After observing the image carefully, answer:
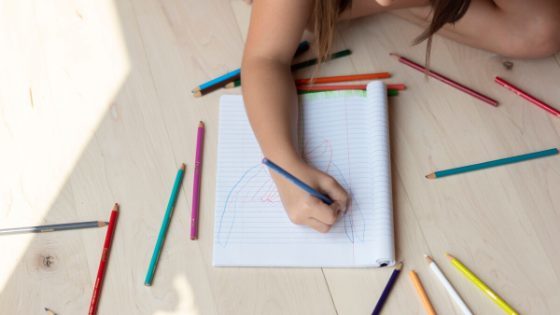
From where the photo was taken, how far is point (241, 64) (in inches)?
31.4

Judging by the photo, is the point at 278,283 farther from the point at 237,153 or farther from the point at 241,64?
the point at 241,64

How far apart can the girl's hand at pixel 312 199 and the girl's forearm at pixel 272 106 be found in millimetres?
25

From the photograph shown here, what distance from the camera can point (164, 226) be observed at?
0.72 meters

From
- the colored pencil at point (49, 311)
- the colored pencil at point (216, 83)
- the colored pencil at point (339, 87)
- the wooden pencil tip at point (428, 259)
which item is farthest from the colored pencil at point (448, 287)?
the colored pencil at point (49, 311)

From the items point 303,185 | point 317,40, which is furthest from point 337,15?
point 303,185

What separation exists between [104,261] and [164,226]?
0.09 meters

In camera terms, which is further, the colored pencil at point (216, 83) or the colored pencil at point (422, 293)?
the colored pencil at point (216, 83)

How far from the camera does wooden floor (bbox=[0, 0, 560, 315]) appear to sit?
2.26 ft

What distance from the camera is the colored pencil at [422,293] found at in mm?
666

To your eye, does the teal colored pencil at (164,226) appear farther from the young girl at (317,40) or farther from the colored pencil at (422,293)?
the colored pencil at (422,293)

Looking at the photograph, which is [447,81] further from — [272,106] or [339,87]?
[272,106]

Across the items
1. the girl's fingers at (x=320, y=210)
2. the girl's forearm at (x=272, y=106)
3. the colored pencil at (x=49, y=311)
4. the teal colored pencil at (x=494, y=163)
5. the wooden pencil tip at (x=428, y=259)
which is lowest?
the colored pencil at (x=49, y=311)

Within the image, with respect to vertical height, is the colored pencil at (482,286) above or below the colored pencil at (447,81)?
below

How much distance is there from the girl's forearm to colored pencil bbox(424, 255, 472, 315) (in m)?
0.22
